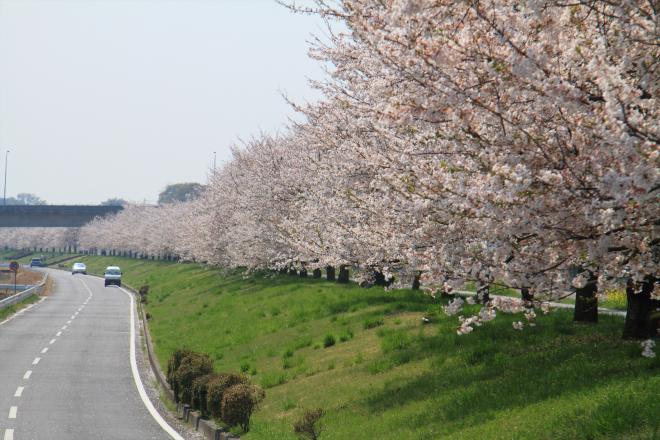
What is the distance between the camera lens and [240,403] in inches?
546

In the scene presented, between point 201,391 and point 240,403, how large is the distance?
7.61 ft

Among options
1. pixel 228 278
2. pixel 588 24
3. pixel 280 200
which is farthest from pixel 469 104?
pixel 228 278

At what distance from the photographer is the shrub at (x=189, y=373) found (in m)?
17.1

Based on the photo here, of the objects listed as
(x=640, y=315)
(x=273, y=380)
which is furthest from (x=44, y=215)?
(x=640, y=315)

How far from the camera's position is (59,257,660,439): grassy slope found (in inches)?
385

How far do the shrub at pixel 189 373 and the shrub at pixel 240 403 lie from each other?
305cm

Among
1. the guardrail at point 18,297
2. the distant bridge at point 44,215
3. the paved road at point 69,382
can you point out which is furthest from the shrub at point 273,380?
the distant bridge at point 44,215

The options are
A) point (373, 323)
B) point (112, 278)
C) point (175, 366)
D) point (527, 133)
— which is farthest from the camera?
point (112, 278)

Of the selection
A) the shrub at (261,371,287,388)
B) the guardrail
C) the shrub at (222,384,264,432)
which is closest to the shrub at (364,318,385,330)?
the shrub at (261,371,287,388)

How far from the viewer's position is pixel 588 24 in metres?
7.70

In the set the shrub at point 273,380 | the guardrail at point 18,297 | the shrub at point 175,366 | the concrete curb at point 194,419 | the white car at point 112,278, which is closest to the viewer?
the concrete curb at point 194,419

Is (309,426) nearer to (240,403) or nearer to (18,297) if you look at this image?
(240,403)

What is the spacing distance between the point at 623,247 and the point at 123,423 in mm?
11333

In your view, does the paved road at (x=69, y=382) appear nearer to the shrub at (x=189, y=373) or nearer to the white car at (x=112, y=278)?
the shrub at (x=189, y=373)
